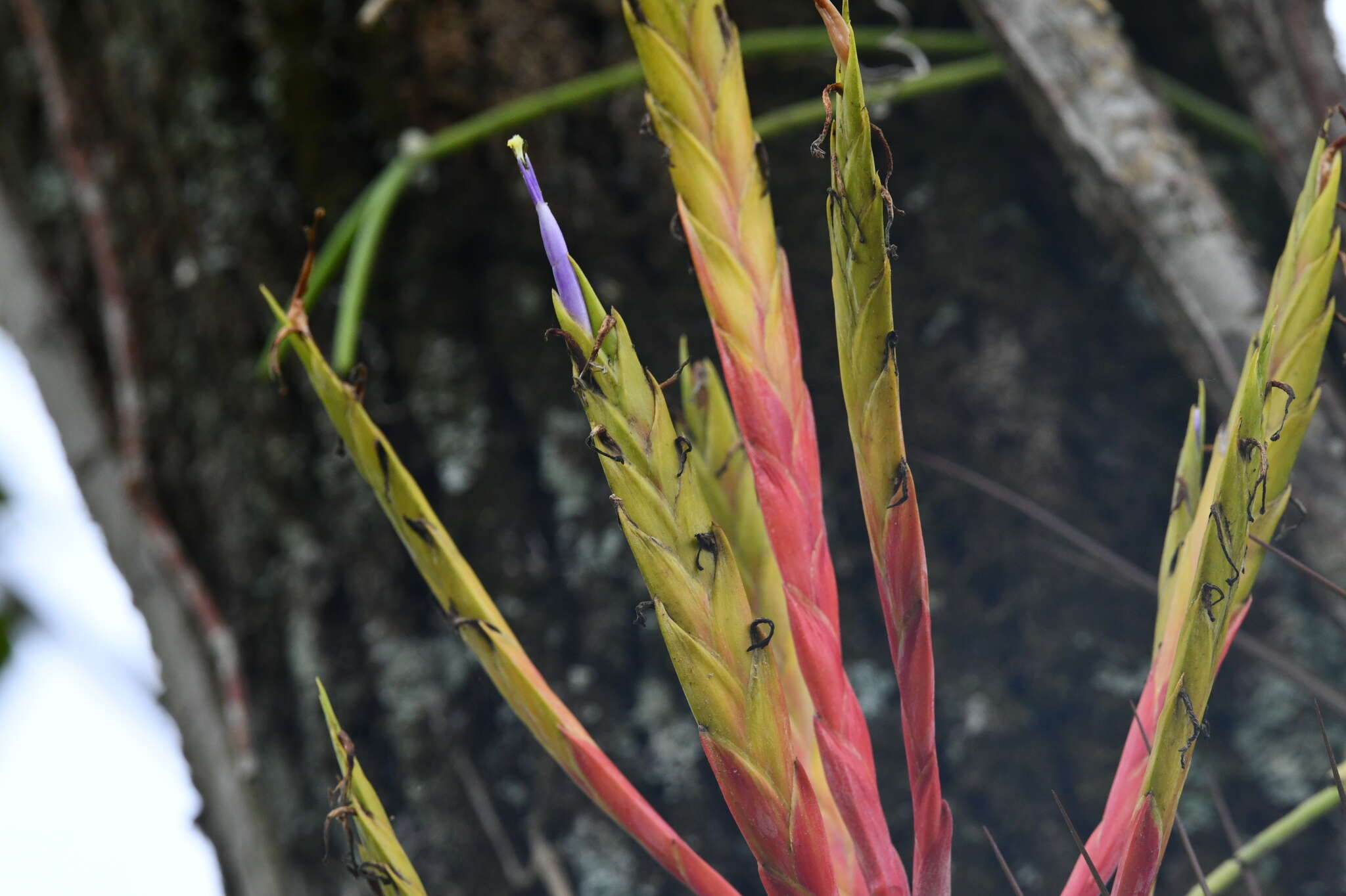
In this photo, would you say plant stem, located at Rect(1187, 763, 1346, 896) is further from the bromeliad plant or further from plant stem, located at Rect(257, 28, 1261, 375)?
plant stem, located at Rect(257, 28, 1261, 375)

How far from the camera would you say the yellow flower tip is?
0.70ft

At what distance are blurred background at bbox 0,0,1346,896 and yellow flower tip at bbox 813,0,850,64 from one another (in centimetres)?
30

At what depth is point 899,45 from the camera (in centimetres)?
54

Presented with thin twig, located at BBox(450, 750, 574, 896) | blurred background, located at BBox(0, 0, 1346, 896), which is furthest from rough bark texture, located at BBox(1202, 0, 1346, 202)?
thin twig, located at BBox(450, 750, 574, 896)

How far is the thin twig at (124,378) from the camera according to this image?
0.65 m

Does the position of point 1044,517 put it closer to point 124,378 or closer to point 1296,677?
point 1296,677

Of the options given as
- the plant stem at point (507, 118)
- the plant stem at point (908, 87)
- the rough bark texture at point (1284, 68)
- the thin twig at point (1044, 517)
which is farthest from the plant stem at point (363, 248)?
the rough bark texture at point (1284, 68)

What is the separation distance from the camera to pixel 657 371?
56 centimetres

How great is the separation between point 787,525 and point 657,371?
0.32 metres

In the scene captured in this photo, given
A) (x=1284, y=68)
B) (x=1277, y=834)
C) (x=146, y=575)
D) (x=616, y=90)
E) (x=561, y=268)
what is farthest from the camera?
(x=146, y=575)

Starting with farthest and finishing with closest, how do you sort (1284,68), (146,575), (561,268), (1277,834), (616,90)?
1. (146,575)
2. (616,90)
3. (1284,68)
4. (1277,834)
5. (561,268)

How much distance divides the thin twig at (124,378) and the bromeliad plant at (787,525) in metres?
0.45

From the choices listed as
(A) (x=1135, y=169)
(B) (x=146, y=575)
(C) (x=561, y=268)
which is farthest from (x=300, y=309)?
(B) (x=146, y=575)

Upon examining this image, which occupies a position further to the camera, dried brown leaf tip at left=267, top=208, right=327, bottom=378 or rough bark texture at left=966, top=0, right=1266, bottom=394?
rough bark texture at left=966, top=0, right=1266, bottom=394
